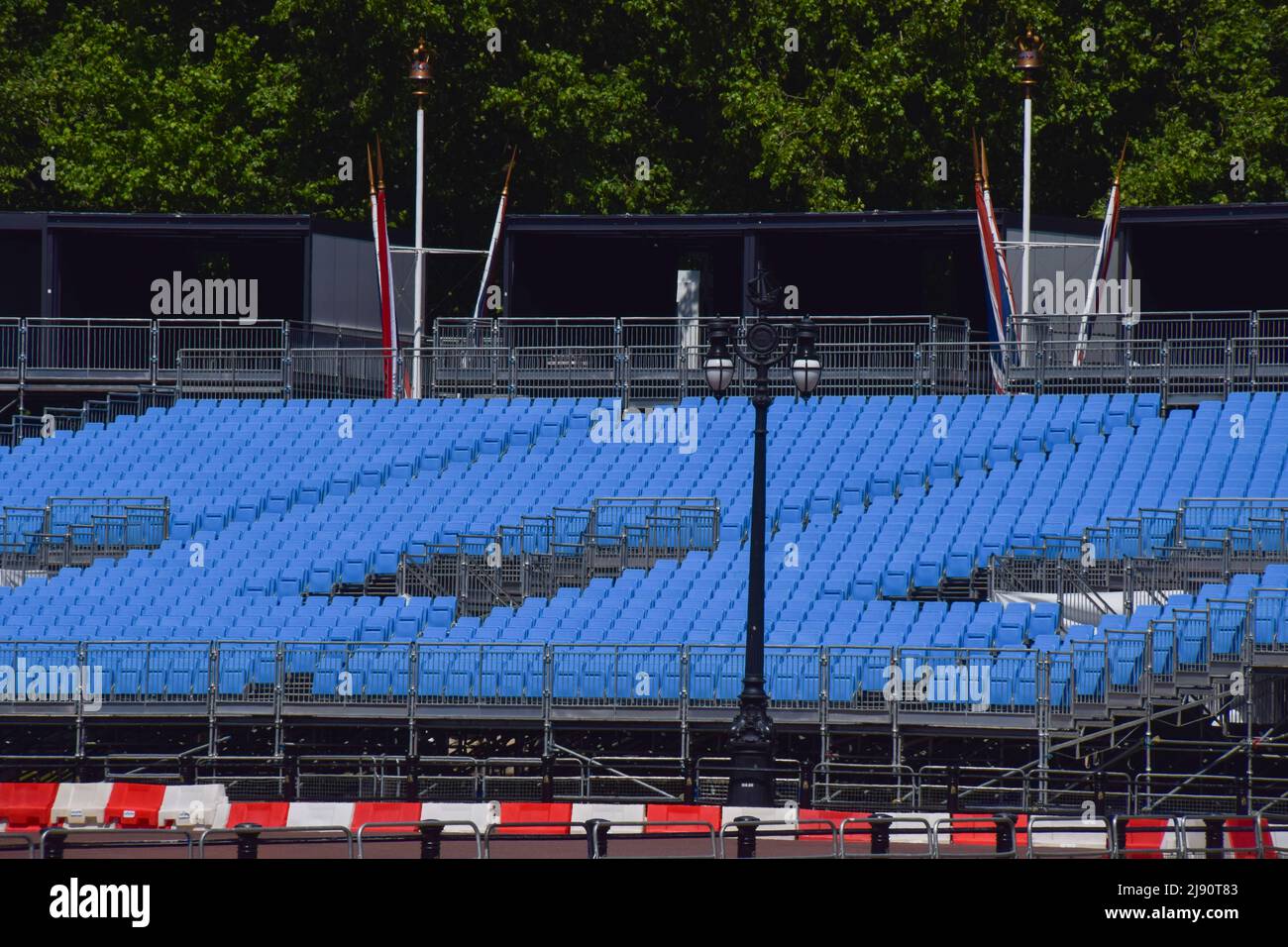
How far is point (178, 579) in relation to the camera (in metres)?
34.5

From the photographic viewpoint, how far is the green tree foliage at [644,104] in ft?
171

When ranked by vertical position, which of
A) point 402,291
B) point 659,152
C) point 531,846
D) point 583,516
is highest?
point 659,152

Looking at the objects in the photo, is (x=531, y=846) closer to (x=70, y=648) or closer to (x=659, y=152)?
(x=70, y=648)

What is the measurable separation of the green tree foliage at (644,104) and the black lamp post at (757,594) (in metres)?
26.5

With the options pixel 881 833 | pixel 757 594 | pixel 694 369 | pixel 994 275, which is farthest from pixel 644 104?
pixel 881 833

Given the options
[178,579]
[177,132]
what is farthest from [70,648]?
[177,132]

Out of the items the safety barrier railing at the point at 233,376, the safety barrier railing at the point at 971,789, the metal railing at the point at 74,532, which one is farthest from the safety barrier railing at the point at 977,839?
the safety barrier railing at the point at 233,376

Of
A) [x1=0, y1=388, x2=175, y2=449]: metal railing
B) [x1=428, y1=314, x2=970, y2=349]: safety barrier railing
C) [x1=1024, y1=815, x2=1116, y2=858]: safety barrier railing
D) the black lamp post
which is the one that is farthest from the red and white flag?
[x1=1024, y1=815, x2=1116, y2=858]: safety barrier railing

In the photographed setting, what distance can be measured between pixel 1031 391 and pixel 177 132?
24050 mm

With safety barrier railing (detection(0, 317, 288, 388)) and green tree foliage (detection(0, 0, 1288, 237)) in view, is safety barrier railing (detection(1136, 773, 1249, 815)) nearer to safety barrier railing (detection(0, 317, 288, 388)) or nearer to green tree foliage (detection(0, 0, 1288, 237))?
safety barrier railing (detection(0, 317, 288, 388))

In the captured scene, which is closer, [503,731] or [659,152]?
[503,731]

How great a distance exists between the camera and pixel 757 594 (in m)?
25.0
